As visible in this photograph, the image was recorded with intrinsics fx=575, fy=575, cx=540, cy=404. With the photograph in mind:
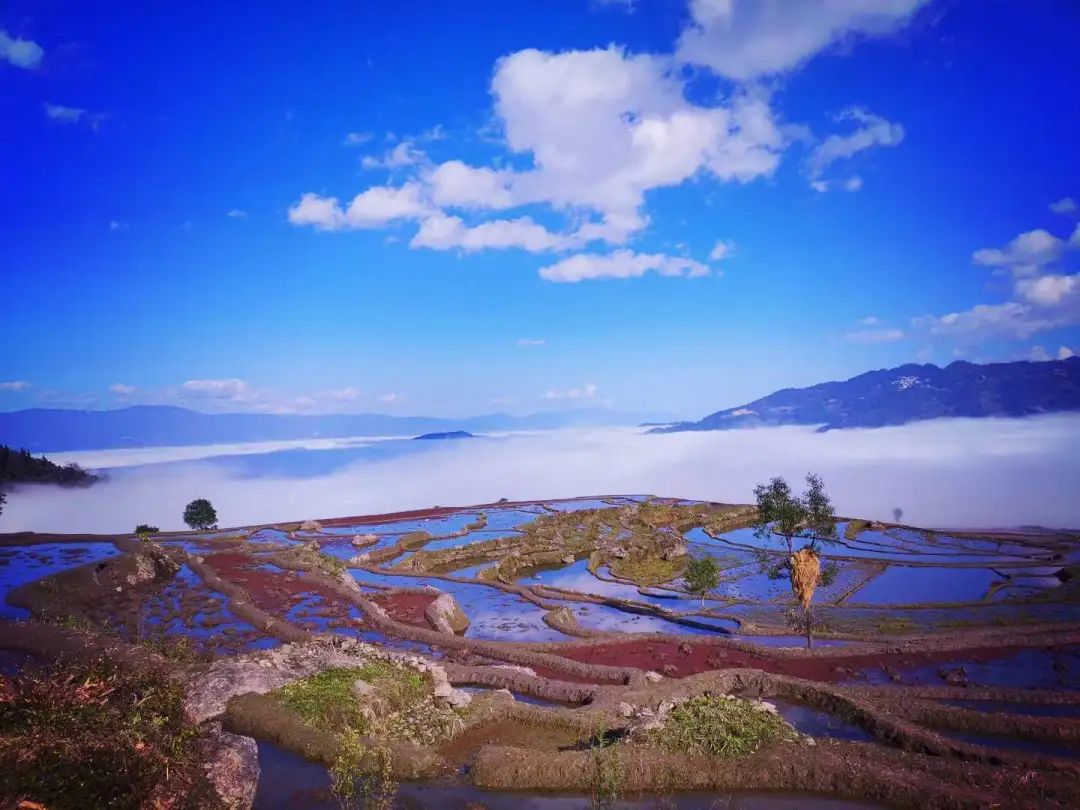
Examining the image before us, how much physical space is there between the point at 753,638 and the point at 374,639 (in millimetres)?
23352

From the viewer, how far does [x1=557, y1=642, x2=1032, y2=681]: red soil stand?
29.8 meters

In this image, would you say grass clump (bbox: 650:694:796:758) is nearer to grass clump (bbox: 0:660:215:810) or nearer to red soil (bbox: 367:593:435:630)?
grass clump (bbox: 0:660:215:810)

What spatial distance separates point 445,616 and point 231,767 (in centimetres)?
2591

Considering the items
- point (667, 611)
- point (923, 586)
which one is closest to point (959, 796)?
point (667, 611)

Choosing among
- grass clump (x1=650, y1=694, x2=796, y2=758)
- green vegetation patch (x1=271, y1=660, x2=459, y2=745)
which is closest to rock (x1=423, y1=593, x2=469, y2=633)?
green vegetation patch (x1=271, y1=660, x2=459, y2=745)

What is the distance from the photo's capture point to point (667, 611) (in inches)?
1705

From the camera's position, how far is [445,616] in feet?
130

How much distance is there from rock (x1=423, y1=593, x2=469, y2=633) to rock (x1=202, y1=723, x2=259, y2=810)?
2294cm

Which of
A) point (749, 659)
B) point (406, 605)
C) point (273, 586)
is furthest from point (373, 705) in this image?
point (273, 586)

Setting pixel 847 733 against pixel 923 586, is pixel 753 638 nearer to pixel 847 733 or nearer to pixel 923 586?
pixel 847 733

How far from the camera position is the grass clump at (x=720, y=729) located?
17.3 metres

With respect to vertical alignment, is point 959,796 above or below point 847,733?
above

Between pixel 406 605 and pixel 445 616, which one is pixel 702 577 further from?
pixel 406 605

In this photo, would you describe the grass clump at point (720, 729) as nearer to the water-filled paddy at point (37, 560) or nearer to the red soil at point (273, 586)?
the red soil at point (273, 586)
